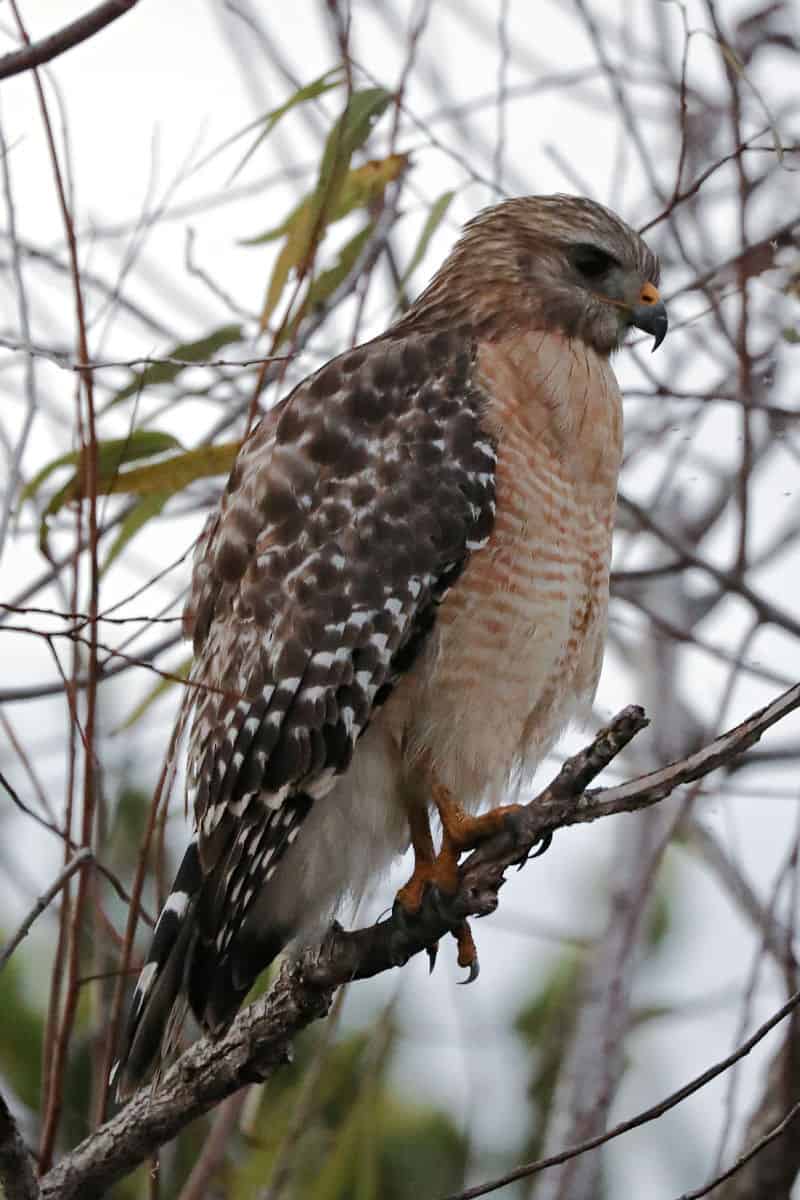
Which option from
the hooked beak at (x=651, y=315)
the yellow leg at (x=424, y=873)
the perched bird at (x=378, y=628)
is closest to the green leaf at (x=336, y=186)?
the perched bird at (x=378, y=628)

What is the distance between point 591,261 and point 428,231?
30 cm

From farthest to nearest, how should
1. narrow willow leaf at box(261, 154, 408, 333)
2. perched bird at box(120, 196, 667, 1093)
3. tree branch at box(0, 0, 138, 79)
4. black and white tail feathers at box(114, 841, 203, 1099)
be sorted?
narrow willow leaf at box(261, 154, 408, 333)
perched bird at box(120, 196, 667, 1093)
black and white tail feathers at box(114, 841, 203, 1099)
tree branch at box(0, 0, 138, 79)

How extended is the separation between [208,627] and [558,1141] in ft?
4.13

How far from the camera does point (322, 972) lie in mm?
2232

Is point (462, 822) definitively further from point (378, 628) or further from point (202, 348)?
point (202, 348)

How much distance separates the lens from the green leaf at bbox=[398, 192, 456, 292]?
301 centimetres

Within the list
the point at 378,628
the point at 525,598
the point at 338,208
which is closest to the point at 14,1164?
the point at 378,628

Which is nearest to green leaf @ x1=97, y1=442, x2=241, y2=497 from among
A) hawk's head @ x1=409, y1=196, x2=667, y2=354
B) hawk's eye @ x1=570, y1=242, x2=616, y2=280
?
hawk's head @ x1=409, y1=196, x2=667, y2=354

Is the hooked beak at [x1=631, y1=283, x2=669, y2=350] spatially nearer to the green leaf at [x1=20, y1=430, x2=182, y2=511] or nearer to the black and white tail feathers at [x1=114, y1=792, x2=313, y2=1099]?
the green leaf at [x1=20, y1=430, x2=182, y2=511]

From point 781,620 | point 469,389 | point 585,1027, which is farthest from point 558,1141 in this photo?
point 469,389

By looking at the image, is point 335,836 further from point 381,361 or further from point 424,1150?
point 424,1150

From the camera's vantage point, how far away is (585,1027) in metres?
3.35

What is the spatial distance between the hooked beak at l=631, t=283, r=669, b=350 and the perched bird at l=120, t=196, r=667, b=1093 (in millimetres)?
155

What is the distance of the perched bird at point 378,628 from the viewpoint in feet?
7.84
